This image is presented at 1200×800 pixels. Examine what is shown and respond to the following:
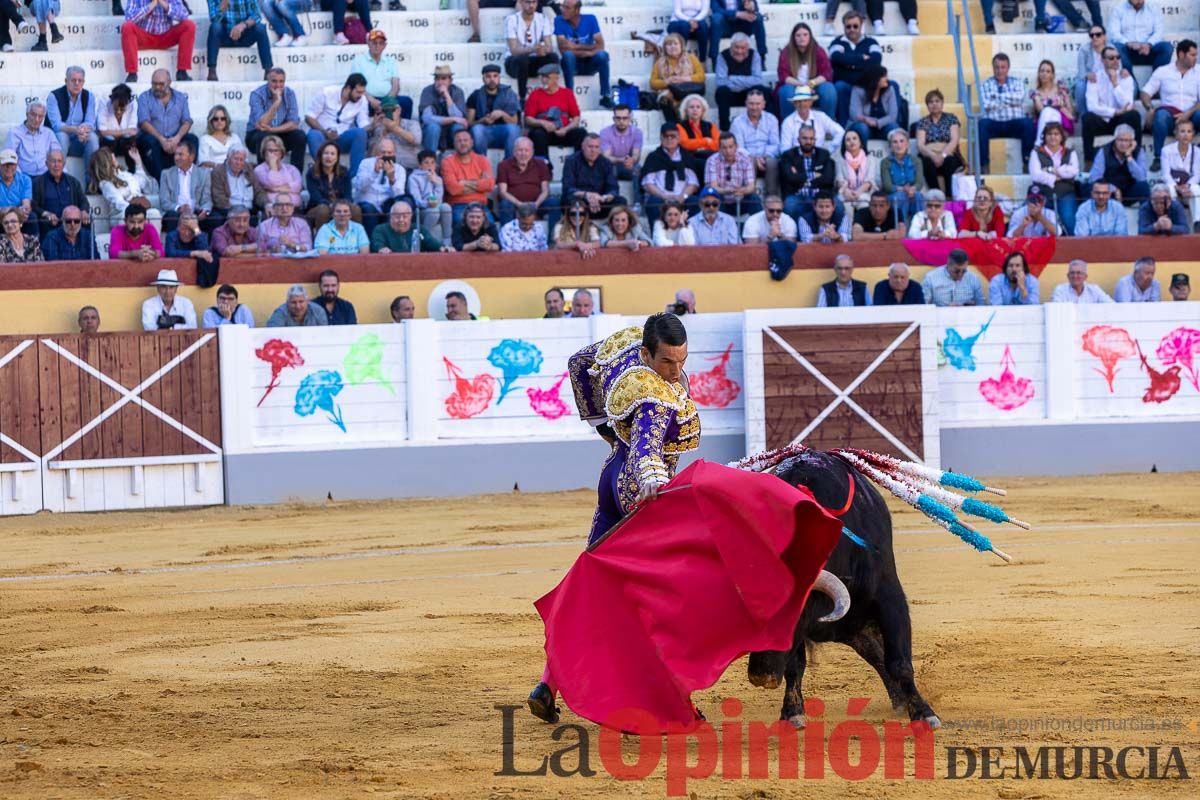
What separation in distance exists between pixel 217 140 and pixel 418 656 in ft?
27.9

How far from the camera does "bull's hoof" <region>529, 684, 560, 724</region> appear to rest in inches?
207

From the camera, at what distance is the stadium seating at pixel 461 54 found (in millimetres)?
15336

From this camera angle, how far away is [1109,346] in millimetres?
13891

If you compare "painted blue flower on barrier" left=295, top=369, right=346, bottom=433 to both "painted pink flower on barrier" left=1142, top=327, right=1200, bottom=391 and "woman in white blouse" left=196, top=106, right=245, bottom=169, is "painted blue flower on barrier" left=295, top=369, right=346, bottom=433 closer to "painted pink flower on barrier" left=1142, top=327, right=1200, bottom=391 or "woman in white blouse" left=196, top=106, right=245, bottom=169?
"woman in white blouse" left=196, top=106, right=245, bottom=169

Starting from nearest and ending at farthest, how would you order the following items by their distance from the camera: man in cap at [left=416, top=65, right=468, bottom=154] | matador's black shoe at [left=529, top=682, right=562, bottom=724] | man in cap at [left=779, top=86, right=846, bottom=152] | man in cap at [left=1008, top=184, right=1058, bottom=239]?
1. matador's black shoe at [left=529, top=682, right=562, bottom=724]
2. man in cap at [left=1008, top=184, right=1058, bottom=239]
3. man in cap at [left=416, top=65, right=468, bottom=154]
4. man in cap at [left=779, top=86, right=846, bottom=152]

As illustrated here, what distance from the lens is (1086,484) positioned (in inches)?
512

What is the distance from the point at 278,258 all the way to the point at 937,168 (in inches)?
233

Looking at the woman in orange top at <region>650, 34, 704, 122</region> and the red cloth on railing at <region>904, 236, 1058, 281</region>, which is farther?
the woman in orange top at <region>650, 34, 704, 122</region>

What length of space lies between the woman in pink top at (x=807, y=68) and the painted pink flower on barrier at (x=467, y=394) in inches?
167

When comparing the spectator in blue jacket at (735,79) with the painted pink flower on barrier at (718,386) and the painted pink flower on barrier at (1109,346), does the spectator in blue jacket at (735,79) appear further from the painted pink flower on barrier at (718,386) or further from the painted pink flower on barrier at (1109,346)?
the painted pink flower on barrier at (1109,346)

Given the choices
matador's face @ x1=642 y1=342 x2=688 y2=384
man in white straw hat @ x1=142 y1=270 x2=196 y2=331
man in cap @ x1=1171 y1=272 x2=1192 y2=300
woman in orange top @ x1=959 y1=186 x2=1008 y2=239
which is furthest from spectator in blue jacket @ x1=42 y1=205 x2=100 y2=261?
matador's face @ x1=642 y1=342 x2=688 y2=384

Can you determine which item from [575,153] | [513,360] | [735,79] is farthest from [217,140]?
[735,79]

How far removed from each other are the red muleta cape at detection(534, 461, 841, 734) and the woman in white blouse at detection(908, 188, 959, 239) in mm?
9629

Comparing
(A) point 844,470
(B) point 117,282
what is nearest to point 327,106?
(B) point 117,282
